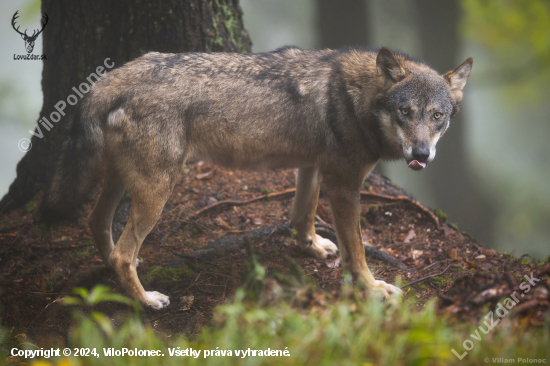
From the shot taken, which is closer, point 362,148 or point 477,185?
point 362,148

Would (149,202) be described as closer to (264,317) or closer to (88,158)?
(88,158)

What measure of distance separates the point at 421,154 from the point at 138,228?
2.62 m

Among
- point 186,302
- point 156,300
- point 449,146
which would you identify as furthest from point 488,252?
point 449,146

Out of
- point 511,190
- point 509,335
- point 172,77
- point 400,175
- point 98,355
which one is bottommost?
point 511,190

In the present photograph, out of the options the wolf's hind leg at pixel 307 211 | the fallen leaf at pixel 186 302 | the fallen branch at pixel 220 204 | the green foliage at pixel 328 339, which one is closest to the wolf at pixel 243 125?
the fallen leaf at pixel 186 302

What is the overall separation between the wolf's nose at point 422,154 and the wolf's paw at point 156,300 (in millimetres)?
2655

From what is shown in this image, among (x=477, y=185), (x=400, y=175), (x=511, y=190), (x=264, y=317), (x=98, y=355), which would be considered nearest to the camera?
(x=98, y=355)

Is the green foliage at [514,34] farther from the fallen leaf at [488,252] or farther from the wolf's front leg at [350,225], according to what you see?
the wolf's front leg at [350,225]

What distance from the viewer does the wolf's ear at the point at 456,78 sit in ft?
13.0

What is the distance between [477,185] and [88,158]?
10616 mm

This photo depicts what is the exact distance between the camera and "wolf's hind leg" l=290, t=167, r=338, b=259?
468cm

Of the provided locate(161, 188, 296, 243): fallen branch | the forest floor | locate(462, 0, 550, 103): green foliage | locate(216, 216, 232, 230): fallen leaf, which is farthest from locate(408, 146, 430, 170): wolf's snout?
locate(462, 0, 550, 103): green foliage

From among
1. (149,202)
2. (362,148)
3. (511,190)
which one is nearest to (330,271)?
(362,148)

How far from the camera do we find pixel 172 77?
12.6 ft
